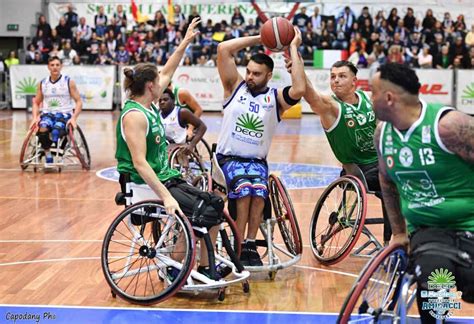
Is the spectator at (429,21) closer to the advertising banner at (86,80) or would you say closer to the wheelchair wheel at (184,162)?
the advertising banner at (86,80)

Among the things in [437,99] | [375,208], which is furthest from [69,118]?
[437,99]

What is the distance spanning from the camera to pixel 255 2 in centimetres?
2292

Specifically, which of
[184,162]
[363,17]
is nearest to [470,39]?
[363,17]

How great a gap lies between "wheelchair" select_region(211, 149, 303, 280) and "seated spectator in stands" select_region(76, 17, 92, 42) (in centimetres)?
1698

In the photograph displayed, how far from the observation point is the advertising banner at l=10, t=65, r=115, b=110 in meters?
19.6

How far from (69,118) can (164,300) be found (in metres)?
6.14

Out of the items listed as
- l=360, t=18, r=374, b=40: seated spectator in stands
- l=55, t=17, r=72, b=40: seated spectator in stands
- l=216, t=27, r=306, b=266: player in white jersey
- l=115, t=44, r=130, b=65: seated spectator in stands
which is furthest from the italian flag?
l=216, t=27, r=306, b=266: player in white jersey

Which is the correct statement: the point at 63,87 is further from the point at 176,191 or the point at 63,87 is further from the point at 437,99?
the point at 437,99

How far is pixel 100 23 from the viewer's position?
73.0ft

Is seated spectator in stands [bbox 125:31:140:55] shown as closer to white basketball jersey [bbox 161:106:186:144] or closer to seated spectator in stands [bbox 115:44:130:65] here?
seated spectator in stands [bbox 115:44:130:65]

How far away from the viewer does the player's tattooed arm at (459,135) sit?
11.0 ft

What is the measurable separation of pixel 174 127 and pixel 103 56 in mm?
12836

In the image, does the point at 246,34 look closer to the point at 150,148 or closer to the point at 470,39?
the point at 470,39

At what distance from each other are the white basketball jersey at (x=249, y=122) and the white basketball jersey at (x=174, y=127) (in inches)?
115
